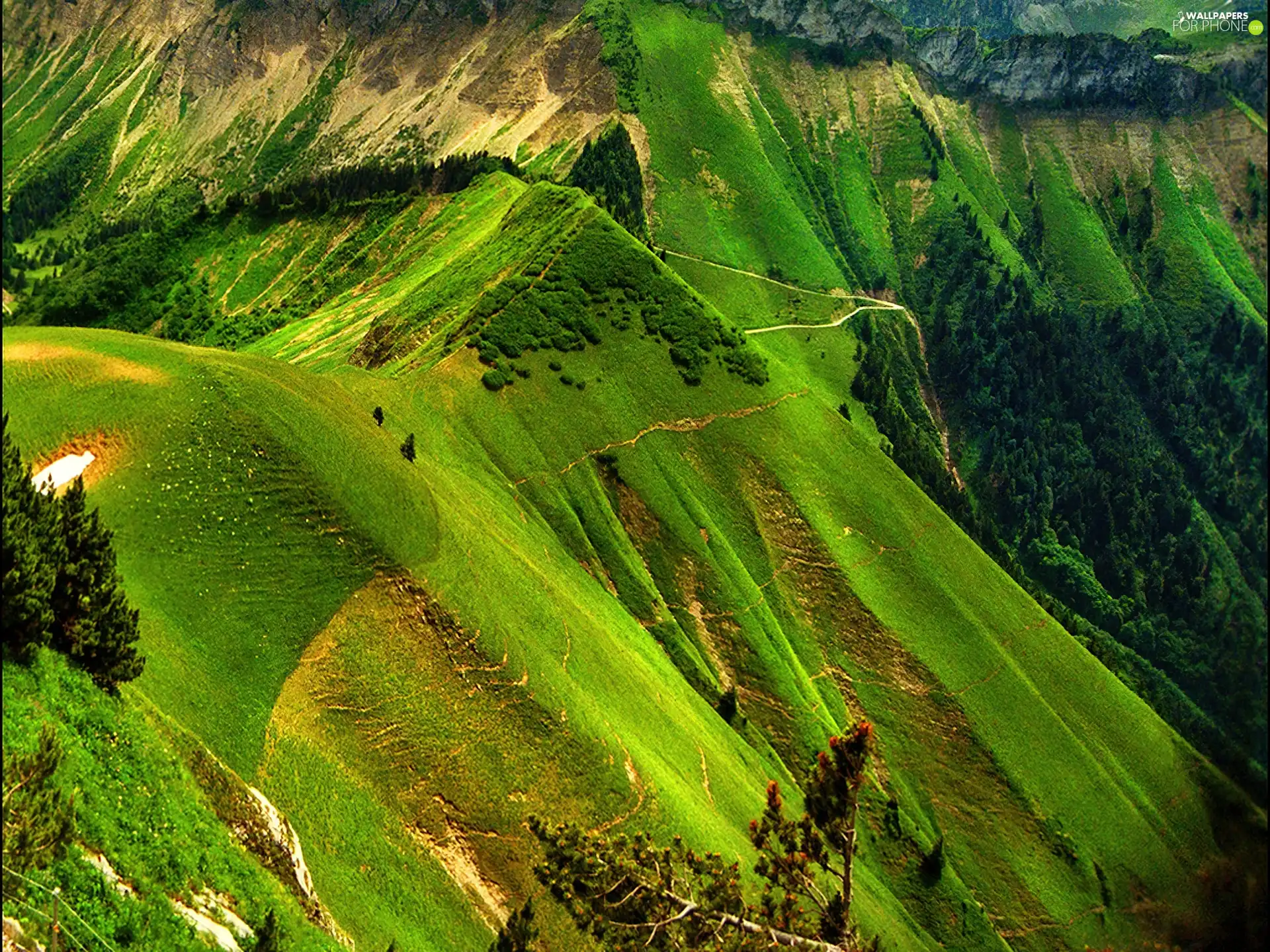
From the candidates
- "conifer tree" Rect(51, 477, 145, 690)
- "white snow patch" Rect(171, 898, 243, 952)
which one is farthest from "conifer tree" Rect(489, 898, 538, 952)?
"conifer tree" Rect(51, 477, 145, 690)

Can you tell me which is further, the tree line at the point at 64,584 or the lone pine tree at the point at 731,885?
the tree line at the point at 64,584

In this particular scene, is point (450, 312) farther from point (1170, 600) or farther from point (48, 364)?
point (1170, 600)

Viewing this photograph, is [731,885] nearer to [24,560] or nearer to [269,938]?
[269,938]

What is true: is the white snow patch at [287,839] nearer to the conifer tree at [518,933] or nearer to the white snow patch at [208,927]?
the white snow patch at [208,927]

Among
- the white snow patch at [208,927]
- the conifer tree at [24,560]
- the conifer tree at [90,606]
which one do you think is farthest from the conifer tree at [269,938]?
the conifer tree at [24,560]

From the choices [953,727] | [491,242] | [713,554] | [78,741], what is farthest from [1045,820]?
[491,242]
